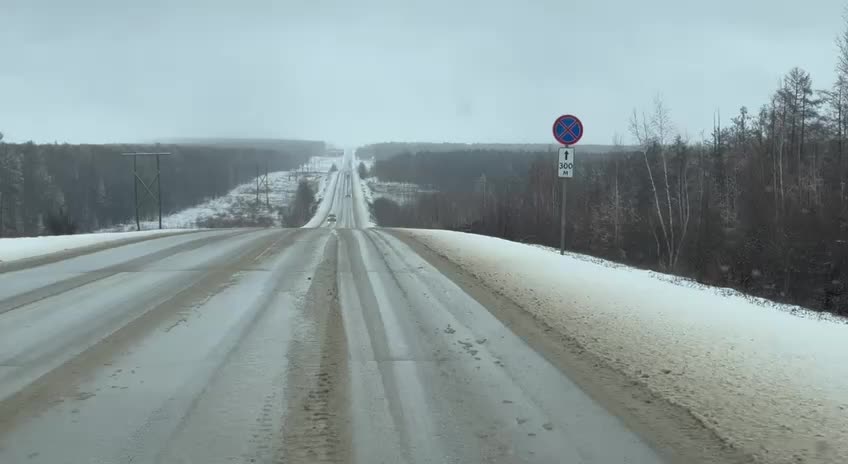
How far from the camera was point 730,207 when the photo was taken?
176 feet

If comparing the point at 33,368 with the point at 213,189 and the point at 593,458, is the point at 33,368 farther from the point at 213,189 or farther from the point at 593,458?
the point at 213,189

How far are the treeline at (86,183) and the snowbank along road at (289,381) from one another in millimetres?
82781

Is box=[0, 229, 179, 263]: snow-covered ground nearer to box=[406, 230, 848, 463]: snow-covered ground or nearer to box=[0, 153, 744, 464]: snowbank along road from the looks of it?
box=[0, 153, 744, 464]: snowbank along road

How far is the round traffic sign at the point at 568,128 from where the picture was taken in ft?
43.1

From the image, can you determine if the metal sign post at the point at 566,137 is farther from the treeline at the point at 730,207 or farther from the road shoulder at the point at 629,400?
the treeline at the point at 730,207

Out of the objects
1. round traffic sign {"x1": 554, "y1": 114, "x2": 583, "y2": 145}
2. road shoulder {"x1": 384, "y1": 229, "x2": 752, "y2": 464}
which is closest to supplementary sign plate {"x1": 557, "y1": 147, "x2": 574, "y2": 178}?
round traffic sign {"x1": 554, "y1": 114, "x2": 583, "y2": 145}

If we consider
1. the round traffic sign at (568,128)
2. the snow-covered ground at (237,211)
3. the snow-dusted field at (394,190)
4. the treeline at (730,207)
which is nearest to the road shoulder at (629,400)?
the round traffic sign at (568,128)

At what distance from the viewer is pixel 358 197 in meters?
138

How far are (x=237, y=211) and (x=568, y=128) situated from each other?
114113 millimetres

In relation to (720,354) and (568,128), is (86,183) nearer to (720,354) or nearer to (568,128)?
(568,128)

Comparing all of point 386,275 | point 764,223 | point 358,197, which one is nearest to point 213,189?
point 358,197

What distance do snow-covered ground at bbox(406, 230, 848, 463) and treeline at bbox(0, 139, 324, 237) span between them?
278 ft

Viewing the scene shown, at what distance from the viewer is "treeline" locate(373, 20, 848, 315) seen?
33.7 metres

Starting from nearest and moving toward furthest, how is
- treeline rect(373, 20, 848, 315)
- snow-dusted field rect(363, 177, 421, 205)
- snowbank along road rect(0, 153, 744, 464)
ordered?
1. snowbank along road rect(0, 153, 744, 464)
2. treeline rect(373, 20, 848, 315)
3. snow-dusted field rect(363, 177, 421, 205)
